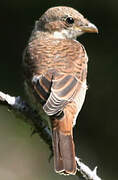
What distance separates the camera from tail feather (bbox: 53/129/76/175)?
416 centimetres

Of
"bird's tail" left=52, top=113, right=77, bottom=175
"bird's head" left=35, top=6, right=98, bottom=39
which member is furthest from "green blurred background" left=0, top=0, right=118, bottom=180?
"bird's tail" left=52, top=113, right=77, bottom=175

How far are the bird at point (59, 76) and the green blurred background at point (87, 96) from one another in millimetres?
2013

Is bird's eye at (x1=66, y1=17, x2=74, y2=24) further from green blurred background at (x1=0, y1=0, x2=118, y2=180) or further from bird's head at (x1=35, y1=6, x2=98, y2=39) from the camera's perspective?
green blurred background at (x1=0, y1=0, x2=118, y2=180)

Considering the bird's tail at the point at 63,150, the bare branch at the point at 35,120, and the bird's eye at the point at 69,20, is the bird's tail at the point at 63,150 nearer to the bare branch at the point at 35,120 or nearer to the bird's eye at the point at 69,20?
the bare branch at the point at 35,120

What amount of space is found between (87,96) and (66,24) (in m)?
2.50

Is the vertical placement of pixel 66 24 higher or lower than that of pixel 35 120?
higher

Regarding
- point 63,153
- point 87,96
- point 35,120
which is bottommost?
point 87,96

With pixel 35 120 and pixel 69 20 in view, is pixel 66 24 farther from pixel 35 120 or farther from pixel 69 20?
pixel 35 120

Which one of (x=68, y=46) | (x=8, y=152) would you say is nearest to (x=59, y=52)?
(x=68, y=46)

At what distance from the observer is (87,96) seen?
7875 mm

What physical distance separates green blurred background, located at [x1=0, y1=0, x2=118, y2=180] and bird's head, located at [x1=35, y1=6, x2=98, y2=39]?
193 centimetres

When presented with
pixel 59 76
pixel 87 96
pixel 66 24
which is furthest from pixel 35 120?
pixel 87 96

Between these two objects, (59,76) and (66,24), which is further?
(66,24)

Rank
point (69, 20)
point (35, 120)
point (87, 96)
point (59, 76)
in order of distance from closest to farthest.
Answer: point (35, 120), point (59, 76), point (69, 20), point (87, 96)
